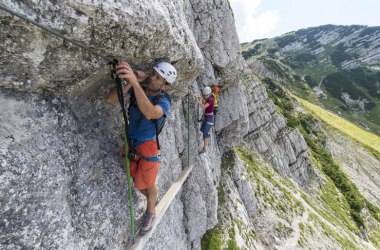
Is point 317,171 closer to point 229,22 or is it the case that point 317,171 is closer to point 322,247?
point 322,247

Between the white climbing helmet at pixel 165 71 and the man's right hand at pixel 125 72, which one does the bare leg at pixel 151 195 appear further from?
the man's right hand at pixel 125 72

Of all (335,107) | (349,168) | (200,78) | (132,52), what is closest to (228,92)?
(200,78)

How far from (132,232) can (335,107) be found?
218 metres

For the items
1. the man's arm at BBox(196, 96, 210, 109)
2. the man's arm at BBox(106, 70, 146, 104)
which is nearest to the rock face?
the man's arm at BBox(106, 70, 146, 104)

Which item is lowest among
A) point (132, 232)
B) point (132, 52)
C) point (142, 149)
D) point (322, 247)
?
point (322, 247)

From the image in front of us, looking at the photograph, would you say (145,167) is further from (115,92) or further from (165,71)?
(165,71)

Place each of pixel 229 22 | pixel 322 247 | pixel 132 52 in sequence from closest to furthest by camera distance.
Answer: pixel 132 52
pixel 229 22
pixel 322 247

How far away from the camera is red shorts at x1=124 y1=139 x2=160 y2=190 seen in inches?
351

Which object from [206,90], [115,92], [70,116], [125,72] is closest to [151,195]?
[115,92]

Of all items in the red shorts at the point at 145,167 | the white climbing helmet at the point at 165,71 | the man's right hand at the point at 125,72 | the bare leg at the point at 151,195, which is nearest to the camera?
the man's right hand at the point at 125,72

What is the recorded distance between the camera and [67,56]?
6.42 meters

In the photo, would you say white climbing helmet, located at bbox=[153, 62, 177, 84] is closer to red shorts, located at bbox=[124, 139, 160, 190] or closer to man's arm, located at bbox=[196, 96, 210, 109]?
red shorts, located at bbox=[124, 139, 160, 190]

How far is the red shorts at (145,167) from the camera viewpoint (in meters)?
8.92

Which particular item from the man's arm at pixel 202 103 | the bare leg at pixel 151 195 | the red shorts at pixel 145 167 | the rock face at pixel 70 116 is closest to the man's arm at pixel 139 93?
the rock face at pixel 70 116
